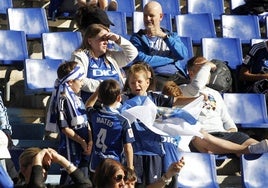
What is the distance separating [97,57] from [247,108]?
66.2 inches

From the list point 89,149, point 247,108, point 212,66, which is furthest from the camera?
point 247,108

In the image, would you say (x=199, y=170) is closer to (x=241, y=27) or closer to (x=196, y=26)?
(x=196, y=26)

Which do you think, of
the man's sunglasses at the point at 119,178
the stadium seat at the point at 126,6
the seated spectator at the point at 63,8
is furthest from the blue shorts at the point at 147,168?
the stadium seat at the point at 126,6

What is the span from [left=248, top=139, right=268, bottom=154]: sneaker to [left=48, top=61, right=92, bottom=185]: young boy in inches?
53.8

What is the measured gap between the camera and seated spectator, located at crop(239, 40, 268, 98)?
8281 mm

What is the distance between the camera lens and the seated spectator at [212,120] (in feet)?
22.5

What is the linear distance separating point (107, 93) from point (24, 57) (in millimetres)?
2047

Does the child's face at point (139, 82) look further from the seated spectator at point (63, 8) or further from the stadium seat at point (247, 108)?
the seated spectator at point (63, 8)

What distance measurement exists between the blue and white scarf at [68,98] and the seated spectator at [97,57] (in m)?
0.41

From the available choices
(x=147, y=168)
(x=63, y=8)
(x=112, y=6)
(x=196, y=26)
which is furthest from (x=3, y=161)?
(x=196, y=26)

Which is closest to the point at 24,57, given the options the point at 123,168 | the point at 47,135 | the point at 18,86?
the point at 18,86

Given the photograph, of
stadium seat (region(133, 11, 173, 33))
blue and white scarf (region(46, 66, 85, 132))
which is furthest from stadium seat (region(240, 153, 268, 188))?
stadium seat (region(133, 11, 173, 33))

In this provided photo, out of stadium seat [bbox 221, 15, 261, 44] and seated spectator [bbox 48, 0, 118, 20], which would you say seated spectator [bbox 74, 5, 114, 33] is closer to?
seated spectator [bbox 48, 0, 118, 20]

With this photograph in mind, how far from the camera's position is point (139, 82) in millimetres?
6262
